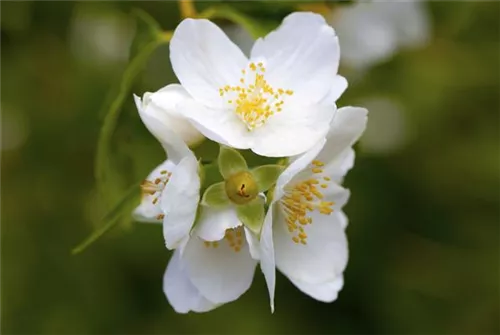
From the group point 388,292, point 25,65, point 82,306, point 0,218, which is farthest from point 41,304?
point 388,292

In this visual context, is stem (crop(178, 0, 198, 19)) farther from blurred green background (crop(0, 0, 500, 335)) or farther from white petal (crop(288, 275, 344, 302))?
blurred green background (crop(0, 0, 500, 335))

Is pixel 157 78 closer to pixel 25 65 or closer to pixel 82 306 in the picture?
pixel 25 65

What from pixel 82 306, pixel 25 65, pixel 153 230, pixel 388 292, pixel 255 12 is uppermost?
pixel 255 12

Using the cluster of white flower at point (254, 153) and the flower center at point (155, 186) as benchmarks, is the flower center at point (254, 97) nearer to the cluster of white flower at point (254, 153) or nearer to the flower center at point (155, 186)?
the cluster of white flower at point (254, 153)

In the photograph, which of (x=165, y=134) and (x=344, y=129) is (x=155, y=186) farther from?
(x=344, y=129)

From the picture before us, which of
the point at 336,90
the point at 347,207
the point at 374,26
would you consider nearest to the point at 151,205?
→ the point at 336,90

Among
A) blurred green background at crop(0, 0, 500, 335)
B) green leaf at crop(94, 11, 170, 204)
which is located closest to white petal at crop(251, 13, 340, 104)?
green leaf at crop(94, 11, 170, 204)
